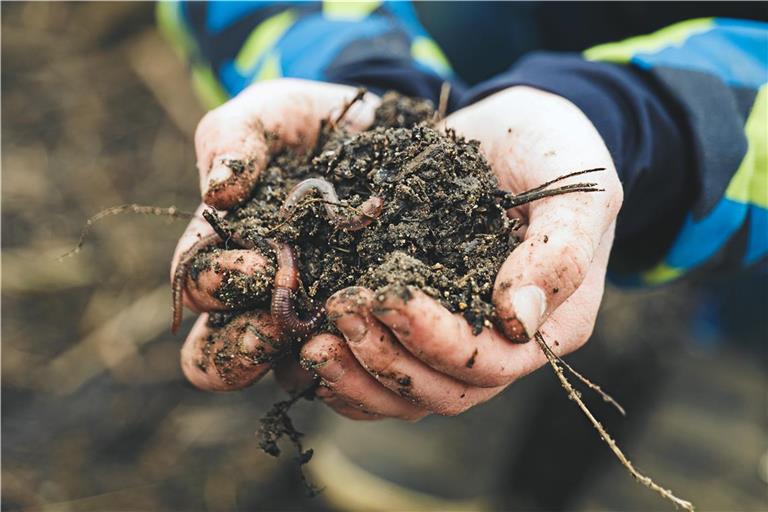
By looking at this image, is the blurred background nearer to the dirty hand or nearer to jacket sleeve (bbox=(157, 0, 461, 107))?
jacket sleeve (bbox=(157, 0, 461, 107))

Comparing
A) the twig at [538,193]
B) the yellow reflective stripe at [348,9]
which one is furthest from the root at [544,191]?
the yellow reflective stripe at [348,9]

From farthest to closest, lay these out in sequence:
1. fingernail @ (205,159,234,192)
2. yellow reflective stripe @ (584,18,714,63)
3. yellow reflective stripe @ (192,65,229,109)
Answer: yellow reflective stripe @ (192,65,229,109) < yellow reflective stripe @ (584,18,714,63) < fingernail @ (205,159,234,192)

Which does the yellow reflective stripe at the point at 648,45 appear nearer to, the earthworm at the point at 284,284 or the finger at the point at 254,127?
the finger at the point at 254,127

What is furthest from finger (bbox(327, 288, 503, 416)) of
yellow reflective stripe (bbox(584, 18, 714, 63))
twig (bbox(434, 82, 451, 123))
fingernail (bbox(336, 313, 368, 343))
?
yellow reflective stripe (bbox(584, 18, 714, 63))

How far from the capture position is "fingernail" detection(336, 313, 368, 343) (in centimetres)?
168

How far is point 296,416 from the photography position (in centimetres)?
452

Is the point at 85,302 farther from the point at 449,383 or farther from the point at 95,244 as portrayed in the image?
the point at 449,383

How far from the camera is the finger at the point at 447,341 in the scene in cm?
161

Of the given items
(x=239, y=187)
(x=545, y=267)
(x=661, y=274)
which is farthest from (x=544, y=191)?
(x=661, y=274)

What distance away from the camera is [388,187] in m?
2.03

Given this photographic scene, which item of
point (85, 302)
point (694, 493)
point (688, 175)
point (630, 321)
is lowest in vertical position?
point (694, 493)

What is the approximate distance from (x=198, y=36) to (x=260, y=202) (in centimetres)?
185

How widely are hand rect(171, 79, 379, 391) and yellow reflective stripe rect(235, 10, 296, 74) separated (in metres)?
0.92

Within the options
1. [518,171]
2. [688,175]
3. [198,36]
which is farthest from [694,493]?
[198,36]
